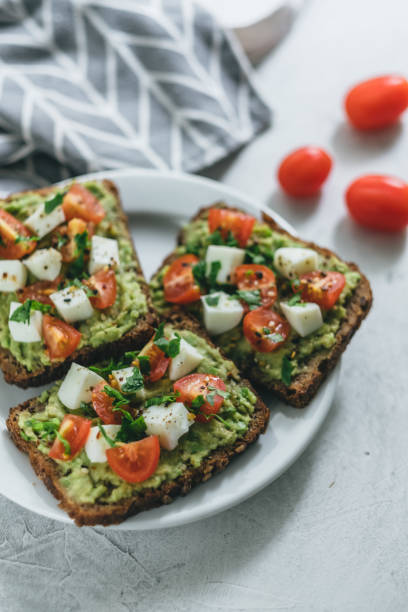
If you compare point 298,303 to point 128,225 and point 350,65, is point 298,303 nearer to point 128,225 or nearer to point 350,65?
point 128,225

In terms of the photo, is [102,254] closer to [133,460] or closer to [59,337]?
[59,337]

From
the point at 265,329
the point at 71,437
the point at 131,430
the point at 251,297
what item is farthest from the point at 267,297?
the point at 71,437

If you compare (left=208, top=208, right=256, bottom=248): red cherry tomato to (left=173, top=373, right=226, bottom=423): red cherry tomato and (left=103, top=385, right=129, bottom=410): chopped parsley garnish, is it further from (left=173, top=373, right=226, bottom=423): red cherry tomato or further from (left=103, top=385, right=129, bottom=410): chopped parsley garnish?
(left=103, top=385, right=129, bottom=410): chopped parsley garnish

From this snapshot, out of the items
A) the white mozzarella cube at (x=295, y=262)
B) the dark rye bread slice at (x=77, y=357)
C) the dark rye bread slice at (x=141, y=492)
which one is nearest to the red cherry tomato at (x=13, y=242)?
the dark rye bread slice at (x=77, y=357)

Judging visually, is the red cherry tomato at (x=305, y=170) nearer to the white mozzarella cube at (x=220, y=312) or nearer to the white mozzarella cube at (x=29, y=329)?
the white mozzarella cube at (x=220, y=312)

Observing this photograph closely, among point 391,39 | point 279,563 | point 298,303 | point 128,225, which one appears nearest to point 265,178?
point 128,225

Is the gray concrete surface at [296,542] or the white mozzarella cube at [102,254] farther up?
the white mozzarella cube at [102,254]

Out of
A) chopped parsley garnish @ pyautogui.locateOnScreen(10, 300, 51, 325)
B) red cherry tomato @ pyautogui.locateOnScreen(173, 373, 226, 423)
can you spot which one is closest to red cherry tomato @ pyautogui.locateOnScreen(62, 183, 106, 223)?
chopped parsley garnish @ pyautogui.locateOnScreen(10, 300, 51, 325)
